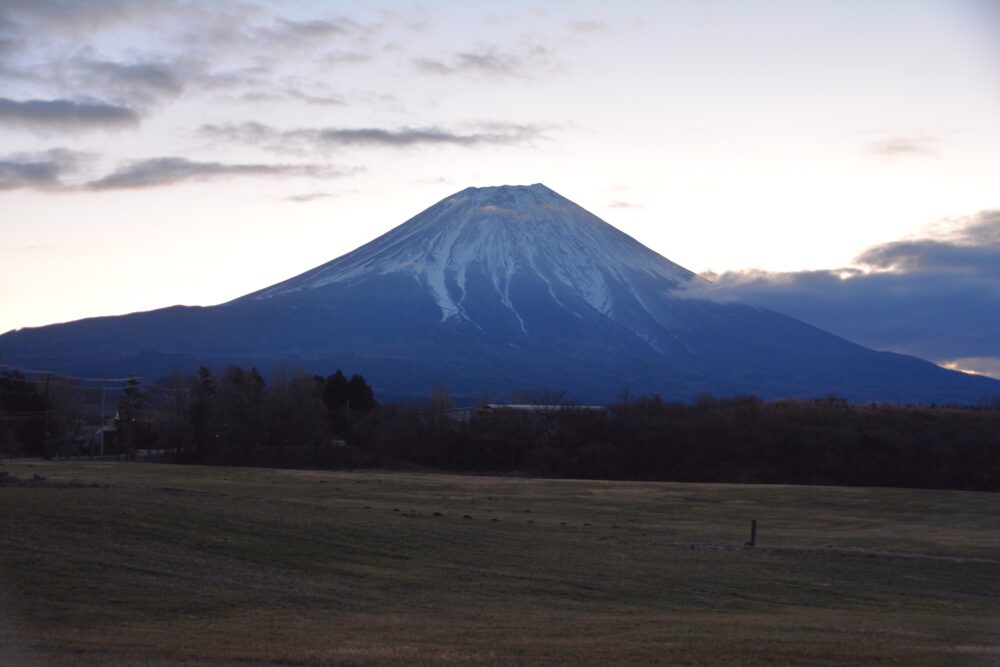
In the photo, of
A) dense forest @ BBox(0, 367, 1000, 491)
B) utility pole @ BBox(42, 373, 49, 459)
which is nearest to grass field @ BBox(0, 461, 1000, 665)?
dense forest @ BBox(0, 367, 1000, 491)

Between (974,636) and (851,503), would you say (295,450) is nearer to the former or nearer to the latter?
(851,503)

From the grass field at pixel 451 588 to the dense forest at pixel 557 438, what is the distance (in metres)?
43.6

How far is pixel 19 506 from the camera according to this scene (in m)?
25.3

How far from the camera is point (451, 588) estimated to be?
78.8 ft

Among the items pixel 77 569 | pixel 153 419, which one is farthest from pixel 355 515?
pixel 153 419

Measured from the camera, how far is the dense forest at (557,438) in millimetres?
85062

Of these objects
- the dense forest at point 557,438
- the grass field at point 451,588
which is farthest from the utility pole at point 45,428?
the grass field at point 451,588

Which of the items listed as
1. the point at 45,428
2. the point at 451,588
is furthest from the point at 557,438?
the point at 451,588

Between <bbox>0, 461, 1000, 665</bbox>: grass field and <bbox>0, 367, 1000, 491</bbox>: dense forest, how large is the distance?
4357 centimetres

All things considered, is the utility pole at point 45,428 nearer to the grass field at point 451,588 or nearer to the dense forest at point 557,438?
the dense forest at point 557,438

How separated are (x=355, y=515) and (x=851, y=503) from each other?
3061 cm

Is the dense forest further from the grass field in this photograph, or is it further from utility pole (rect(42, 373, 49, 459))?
the grass field

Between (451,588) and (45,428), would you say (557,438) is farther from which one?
(451,588)

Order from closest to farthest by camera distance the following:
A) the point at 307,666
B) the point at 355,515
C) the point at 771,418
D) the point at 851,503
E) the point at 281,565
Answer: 1. the point at 307,666
2. the point at 281,565
3. the point at 355,515
4. the point at 851,503
5. the point at 771,418
